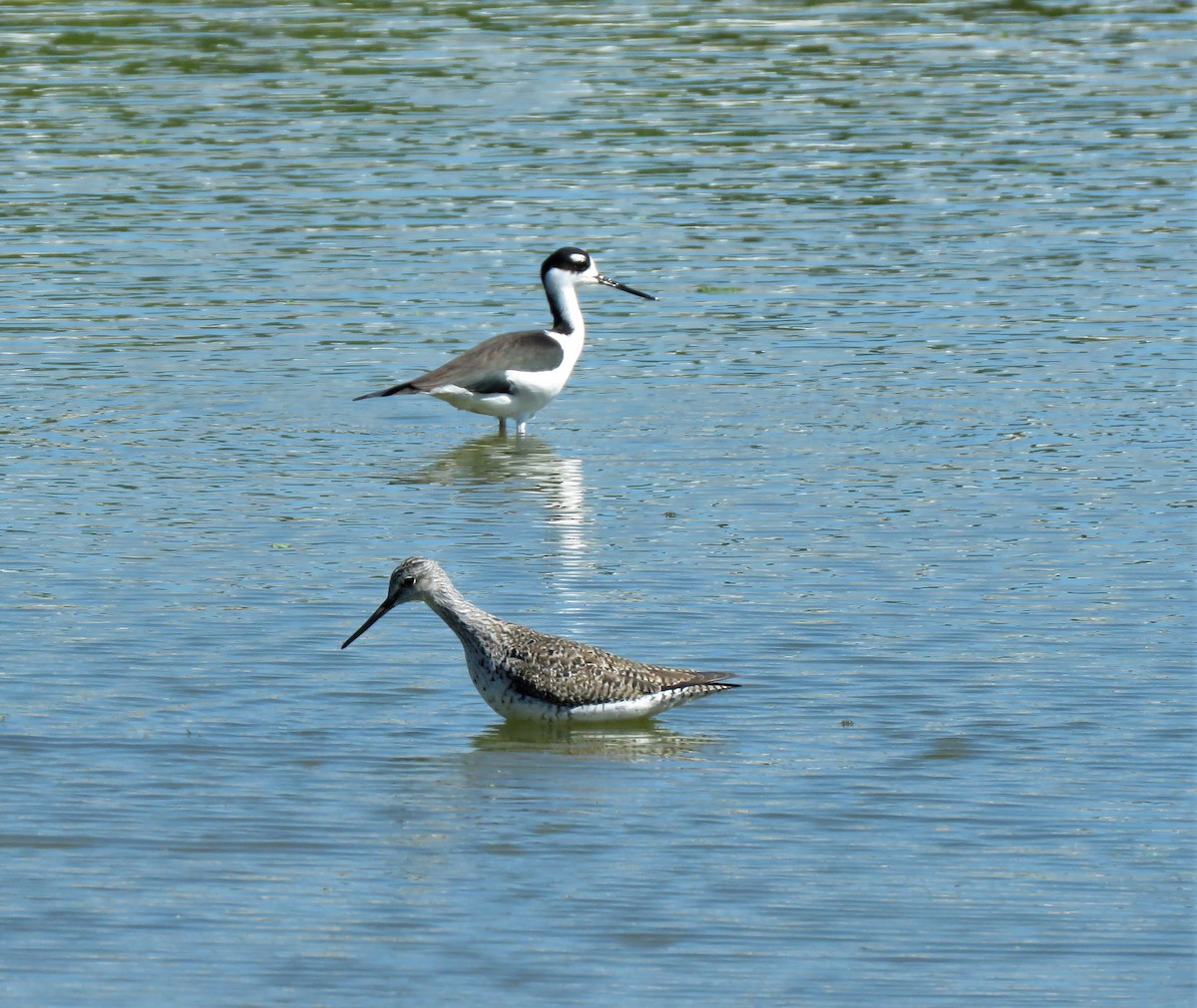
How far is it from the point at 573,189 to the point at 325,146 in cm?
485

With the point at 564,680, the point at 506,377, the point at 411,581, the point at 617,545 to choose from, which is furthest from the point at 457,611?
the point at 506,377

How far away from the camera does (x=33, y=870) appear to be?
411 inches

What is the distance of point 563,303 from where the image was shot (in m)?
21.4

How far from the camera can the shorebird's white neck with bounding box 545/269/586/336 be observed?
21.2 m

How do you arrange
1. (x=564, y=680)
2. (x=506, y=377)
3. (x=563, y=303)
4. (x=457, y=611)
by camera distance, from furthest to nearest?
1. (x=563, y=303)
2. (x=506, y=377)
3. (x=457, y=611)
4. (x=564, y=680)

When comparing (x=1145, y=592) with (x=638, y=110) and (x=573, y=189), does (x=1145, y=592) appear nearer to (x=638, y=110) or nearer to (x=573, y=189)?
(x=573, y=189)

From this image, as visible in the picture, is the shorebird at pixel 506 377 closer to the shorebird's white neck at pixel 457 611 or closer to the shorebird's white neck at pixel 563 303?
the shorebird's white neck at pixel 563 303

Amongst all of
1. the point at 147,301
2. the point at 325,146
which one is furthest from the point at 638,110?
the point at 147,301

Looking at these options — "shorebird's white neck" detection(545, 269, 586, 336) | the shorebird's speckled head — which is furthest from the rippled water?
"shorebird's white neck" detection(545, 269, 586, 336)

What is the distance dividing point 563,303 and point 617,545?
5652 millimetres

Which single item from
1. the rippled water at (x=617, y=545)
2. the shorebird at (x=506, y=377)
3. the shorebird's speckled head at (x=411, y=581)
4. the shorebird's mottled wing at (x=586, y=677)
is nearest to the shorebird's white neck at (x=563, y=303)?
the shorebird at (x=506, y=377)

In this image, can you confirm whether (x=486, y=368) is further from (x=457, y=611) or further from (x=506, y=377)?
(x=457, y=611)

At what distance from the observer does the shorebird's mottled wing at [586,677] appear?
12359 mm

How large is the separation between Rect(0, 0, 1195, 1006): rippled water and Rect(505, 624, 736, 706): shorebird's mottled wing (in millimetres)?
282
